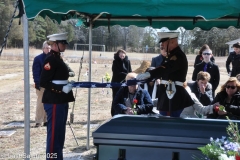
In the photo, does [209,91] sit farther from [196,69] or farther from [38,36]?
[38,36]

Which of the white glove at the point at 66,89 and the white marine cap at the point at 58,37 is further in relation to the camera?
the white marine cap at the point at 58,37

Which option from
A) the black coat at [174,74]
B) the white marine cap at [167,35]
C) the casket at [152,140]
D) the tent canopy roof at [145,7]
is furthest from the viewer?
the white marine cap at [167,35]

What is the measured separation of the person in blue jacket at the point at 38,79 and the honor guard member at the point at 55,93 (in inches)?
93.9

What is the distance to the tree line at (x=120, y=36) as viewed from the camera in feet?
98.9

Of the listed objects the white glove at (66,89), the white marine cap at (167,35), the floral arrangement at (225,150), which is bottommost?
the floral arrangement at (225,150)

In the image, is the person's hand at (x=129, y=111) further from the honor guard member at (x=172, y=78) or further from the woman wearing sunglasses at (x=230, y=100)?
the woman wearing sunglasses at (x=230, y=100)

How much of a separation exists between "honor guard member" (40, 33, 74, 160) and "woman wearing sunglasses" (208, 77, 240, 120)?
1.96 m

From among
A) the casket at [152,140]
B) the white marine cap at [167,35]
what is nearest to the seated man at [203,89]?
the white marine cap at [167,35]

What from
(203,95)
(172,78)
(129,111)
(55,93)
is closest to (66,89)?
(55,93)

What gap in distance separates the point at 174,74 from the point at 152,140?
5.08ft

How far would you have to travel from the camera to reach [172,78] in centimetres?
394

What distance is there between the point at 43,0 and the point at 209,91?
3.34 m

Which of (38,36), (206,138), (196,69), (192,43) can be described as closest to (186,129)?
(206,138)

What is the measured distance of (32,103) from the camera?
10.7 meters
